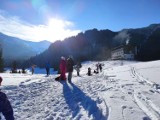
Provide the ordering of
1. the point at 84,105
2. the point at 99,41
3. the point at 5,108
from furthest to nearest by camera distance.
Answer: the point at 99,41 < the point at 84,105 < the point at 5,108

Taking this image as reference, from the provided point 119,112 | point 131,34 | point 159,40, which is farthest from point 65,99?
point 131,34

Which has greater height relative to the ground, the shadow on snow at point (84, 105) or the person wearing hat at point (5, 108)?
the person wearing hat at point (5, 108)

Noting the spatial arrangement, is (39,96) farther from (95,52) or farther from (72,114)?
(95,52)

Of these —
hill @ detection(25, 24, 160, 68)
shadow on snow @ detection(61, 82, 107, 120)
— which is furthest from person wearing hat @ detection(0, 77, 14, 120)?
hill @ detection(25, 24, 160, 68)

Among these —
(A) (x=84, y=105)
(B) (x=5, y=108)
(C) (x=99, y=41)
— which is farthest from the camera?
(C) (x=99, y=41)

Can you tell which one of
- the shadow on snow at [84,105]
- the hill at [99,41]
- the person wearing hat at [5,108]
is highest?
the hill at [99,41]

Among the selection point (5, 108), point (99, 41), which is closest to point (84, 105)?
point (5, 108)

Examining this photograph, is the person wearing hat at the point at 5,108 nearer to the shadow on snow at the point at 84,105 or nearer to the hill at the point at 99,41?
the shadow on snow at the point at 84,105

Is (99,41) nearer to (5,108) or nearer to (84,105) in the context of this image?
(84,105)

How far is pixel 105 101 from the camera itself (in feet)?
31.8

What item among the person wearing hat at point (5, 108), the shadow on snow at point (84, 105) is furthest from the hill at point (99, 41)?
the person wearing hat at point (5, 108)

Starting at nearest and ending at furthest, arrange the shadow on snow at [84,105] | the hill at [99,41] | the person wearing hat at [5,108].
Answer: the person wearing hat at [5,108] → the shadow on snow at [84,105] → the hill at [99,41]

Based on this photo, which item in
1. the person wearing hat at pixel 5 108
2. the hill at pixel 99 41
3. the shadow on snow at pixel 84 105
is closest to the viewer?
the person wearing hat at pixel 5 108

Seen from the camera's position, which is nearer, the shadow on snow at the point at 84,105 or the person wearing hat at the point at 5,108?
the person wearing hat at the point at 5,108
